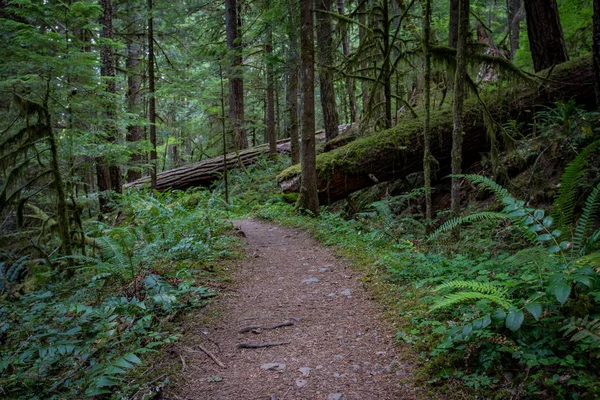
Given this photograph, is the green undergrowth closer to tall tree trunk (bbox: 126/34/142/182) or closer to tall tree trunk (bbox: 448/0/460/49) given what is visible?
tall tree trunk (bbox: 448/0/460/49)

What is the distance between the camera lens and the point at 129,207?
1017 cm

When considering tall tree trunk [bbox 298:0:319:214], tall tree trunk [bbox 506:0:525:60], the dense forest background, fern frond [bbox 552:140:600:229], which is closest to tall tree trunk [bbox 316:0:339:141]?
the dense forest background

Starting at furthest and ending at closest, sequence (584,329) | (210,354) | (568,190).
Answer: (210,354) → (568,190) → (584,329)

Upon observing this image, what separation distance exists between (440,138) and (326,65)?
3876 mm

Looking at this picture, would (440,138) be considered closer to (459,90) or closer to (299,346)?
(459,90)

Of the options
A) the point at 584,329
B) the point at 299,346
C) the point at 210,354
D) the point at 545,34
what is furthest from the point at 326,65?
the point at 584,329

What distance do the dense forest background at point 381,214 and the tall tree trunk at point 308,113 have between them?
0.17 feet

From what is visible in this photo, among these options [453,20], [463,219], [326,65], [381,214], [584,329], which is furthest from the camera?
[326,65]

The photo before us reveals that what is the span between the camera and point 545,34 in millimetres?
8469

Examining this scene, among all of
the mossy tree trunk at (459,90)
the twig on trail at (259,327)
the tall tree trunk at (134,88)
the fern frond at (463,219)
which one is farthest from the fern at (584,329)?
the tall tree trunk at (134,88)

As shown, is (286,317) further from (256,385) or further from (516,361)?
(516,361)

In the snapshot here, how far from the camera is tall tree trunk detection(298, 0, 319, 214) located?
8852 mm

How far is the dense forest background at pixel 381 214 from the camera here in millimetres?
2695

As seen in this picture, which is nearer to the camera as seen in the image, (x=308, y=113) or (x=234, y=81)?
(x=308, y=113)
